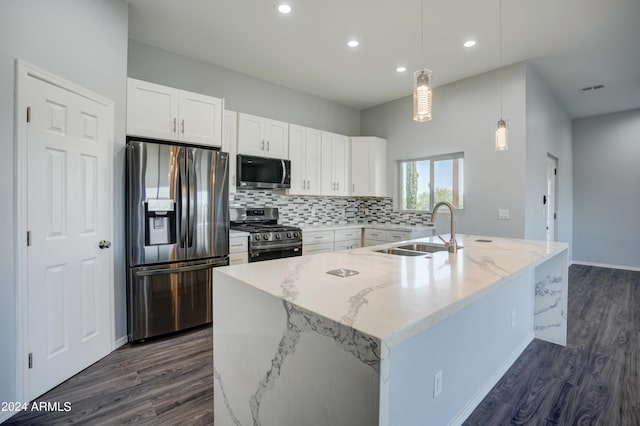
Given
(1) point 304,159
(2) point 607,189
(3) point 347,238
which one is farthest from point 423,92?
(2) point 607,189

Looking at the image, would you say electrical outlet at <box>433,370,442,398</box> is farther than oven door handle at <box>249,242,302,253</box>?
No

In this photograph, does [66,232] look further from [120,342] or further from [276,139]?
[276,139]

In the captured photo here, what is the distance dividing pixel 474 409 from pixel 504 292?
82 cm

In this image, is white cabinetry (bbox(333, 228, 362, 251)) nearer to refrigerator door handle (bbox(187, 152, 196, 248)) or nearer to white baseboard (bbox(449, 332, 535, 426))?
refrigerator door handle (bbox(187, 152, 196, 248))

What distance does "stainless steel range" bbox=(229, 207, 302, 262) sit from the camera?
3594 millimetres

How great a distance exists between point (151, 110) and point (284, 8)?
1.50 metres

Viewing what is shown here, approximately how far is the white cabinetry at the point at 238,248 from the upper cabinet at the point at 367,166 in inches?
89.6

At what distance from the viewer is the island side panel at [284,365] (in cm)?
91

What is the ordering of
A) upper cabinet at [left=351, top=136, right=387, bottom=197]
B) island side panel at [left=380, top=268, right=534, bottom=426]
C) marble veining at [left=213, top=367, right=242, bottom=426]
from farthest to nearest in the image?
1. upper cabinet at [left=351, top=136, right=387, bottom=197]
2. marble veining at [left=213, top=367, right=242, bottom=426]
3. island side panel at [left=380, top=268, right=534, bottom=426]

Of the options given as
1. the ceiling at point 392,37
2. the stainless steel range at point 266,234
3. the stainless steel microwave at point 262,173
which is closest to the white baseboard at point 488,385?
the stainless steel range at point 266,234

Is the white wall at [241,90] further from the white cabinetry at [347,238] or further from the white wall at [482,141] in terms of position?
the white cabinetry at [347,238]

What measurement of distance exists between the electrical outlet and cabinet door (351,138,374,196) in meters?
3.75

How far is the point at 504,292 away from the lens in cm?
228

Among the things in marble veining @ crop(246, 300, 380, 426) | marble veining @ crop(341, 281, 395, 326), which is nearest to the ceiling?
marble veining @ crop(341, 281, 395, 326)
